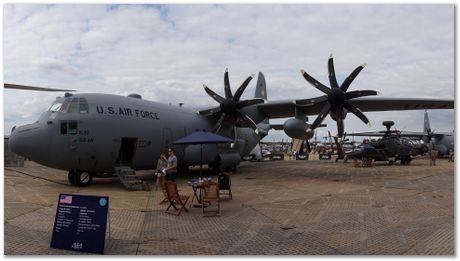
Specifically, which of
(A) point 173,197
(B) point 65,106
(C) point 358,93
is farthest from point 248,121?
(A) point 173,197

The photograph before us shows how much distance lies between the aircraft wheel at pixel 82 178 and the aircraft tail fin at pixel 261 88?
618 inches

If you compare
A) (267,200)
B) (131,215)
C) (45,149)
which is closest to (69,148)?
(45,149)

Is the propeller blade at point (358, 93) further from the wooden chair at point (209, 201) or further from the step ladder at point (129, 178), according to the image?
the step ladder at point (129, 178)

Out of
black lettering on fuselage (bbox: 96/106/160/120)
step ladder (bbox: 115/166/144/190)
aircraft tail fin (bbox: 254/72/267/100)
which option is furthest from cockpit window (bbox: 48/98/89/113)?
aircraft tail fin (bbox: 254/72/267/100)

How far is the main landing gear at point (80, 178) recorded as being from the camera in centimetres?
1530

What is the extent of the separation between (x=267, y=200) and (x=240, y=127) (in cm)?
1217

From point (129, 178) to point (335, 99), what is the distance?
1029cm

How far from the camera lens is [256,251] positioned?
657 centimetres

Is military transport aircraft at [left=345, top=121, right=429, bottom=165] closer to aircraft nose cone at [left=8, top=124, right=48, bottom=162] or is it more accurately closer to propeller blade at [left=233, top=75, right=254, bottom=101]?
propeller blade at [left=233, top=75, right=254, bottom=101]

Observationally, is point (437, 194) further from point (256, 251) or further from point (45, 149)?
point (45, 149)

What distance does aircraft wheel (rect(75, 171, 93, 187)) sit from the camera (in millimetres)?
15289

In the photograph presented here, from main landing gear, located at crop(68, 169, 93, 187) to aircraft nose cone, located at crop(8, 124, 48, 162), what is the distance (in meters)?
1.57

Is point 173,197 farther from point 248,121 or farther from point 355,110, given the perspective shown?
point 355,110

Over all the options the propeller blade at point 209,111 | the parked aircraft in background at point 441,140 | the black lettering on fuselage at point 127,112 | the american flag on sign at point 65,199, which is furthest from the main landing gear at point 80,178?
the parked aircraft in background at point 441,140
